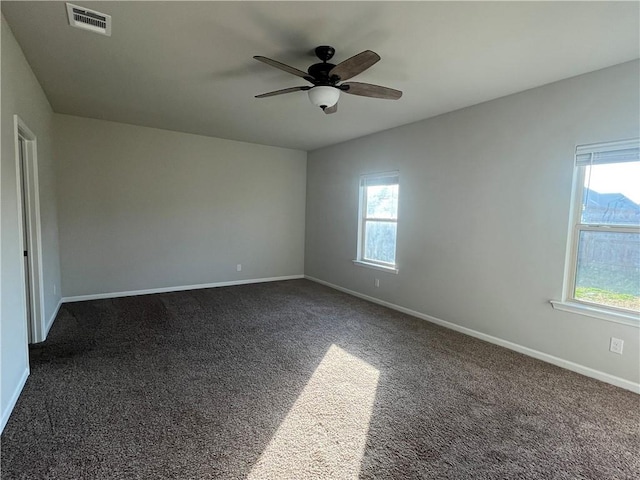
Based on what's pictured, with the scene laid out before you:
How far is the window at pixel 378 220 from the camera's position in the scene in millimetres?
4684

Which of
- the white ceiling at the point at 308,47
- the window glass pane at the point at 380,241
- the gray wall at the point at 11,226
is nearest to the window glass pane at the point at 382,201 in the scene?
the window glass pane at the point at 380,241

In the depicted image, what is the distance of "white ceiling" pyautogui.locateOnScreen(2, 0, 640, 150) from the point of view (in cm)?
199

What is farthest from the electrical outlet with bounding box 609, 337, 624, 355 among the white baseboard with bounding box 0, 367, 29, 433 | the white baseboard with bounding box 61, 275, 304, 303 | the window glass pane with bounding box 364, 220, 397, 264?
the white baseboard with bounding box 61, 275, 304, 303

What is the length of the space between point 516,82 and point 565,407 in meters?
2.70

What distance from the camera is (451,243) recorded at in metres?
3.84

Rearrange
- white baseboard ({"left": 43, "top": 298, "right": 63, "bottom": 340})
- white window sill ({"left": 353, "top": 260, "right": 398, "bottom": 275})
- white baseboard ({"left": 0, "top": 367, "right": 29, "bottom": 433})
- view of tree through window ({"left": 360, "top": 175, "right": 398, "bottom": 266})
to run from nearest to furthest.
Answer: white baseboard ({"left": 0, "top": 367, "right": 29, "bottom": 433}) < white baseboard ({"left": 43, "top": 298, "right": 63, "bottom": 340}) < white window sill ({"left": 353, "top": 260, "right": 398, "bottom": 275}) < view of tree through window ({"left": 360, "top": 175, "right": 398, "bottom": 266})

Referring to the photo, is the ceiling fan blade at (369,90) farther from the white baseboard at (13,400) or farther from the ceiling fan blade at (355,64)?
the white baseboard at (13,400)

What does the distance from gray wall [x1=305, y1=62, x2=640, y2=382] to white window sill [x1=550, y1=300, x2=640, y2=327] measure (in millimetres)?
53

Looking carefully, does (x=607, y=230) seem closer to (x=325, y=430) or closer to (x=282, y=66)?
(x=325, y=430)

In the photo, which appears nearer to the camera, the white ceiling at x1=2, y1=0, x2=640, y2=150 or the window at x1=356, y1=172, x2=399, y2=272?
the white ceiling at x1=2, y1=0, x2=640, y2=150

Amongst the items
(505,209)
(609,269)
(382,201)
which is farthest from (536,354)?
(382,201)

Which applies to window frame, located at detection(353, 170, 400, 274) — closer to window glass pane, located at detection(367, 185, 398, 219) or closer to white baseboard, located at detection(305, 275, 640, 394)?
window glass pane, located at detection(367, 185, 398, 219)

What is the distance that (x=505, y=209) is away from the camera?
3.32 metres

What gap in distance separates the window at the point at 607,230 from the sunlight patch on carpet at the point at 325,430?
1.99 metres
